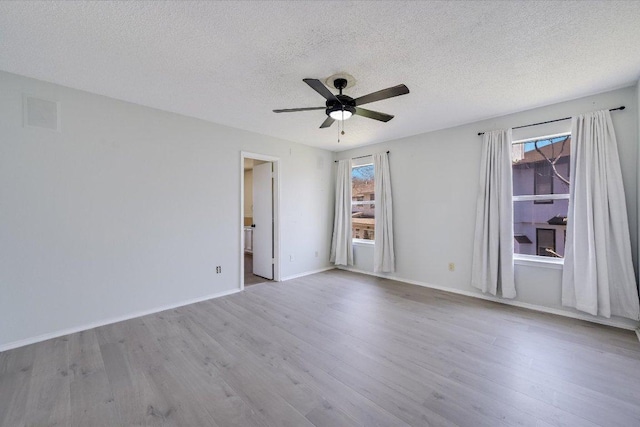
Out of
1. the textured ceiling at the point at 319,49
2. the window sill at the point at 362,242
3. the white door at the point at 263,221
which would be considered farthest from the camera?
the window sill at the point at 362,242

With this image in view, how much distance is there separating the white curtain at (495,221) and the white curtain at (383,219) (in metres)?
1.39

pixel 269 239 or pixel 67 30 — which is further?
pixel 269 239

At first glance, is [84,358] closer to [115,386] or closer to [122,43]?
[115,386]

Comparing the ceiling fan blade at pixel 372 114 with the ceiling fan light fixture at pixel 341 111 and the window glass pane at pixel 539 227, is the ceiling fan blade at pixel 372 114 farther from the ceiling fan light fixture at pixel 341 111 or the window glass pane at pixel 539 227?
the window glass pane at pixel 539 227

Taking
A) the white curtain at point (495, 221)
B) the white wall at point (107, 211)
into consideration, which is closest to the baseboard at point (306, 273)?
the white wall at point (107, 211)

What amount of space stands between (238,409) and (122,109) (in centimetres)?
340

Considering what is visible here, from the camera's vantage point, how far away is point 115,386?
1920 mm

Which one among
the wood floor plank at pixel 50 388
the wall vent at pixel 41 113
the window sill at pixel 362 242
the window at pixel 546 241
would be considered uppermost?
the wall vent at pixel 41 113

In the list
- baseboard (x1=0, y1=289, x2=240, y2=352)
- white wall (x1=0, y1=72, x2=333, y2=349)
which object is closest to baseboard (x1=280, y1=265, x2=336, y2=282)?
white wall (x1=0, y1=72, x2=333, y2=349)

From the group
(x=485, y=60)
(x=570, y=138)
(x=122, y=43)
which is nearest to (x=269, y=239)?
(x=122, y=43)

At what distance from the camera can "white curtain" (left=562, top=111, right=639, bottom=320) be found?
9.10 feet

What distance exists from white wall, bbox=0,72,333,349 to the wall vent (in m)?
0.05

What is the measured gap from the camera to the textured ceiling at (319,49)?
173 centimetres

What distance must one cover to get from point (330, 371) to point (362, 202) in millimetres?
3699
